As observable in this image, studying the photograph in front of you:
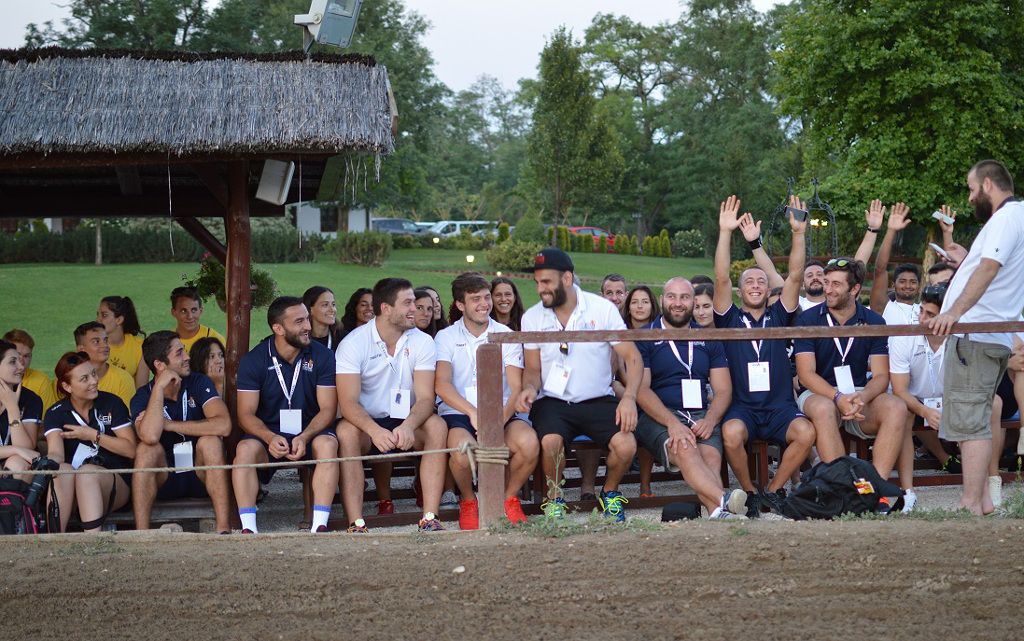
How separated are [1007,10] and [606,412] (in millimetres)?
22448

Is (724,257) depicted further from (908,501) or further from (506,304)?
(908,501)

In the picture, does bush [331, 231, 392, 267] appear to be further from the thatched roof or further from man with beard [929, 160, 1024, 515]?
man with beard [929, 160, 1024, 515]

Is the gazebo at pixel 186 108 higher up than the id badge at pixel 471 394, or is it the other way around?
the gazebo at pixel 186 108

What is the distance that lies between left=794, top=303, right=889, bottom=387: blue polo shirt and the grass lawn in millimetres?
11984

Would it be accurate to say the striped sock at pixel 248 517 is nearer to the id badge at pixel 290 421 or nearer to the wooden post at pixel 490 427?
the id badge at pixel 290 421

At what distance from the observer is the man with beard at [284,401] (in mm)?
6746

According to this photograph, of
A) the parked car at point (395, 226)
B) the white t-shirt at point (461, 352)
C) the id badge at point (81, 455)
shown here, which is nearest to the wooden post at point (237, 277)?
the id badge at point (81, 455)

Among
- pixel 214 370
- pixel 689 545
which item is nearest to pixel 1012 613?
pixel 689 545

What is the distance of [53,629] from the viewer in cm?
495

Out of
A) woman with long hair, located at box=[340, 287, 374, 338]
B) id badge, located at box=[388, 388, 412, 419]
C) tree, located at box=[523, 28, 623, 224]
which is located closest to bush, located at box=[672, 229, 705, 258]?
tree, located at box=[523, 28, 623, 224]

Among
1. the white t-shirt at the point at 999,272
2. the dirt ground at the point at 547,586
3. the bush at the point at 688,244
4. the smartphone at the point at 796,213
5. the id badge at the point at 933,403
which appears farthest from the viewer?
the bush at the point at 688,244

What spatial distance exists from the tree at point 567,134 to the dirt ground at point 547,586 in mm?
30827

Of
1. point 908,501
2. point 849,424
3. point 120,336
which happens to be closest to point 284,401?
point 120,336

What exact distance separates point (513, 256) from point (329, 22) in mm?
23006
